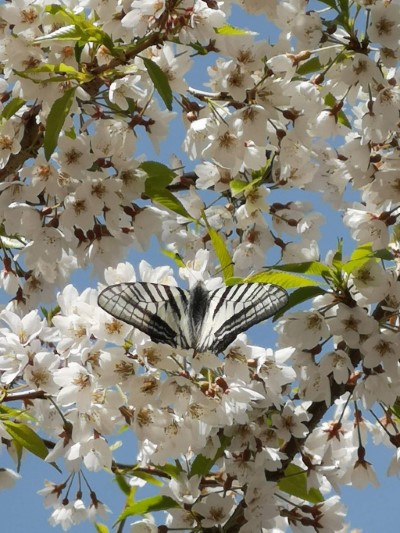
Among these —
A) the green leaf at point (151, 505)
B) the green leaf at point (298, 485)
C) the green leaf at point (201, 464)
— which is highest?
the green leaf at point (298, 485)

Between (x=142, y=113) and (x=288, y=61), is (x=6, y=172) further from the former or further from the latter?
(x=288, y=61)

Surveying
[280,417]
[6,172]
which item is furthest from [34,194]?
[280,417]

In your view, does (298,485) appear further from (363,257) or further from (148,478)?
(363,257)

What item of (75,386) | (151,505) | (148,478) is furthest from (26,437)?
(148,478)

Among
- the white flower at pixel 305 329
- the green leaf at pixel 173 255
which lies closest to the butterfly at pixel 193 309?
the white flower at pixel 305 329

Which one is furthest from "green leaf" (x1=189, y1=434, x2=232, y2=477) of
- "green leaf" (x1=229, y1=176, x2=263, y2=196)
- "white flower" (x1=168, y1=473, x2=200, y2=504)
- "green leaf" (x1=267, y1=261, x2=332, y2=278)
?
"green leaf" (x1=229, y1=176, x2=263, y2=196)

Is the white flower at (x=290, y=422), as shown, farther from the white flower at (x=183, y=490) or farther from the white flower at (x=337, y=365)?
the white flower at (x=183, y=490)

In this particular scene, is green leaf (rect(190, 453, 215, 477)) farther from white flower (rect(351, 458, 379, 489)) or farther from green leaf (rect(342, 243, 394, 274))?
green leaf (rect(342, 243, 394, 274))
